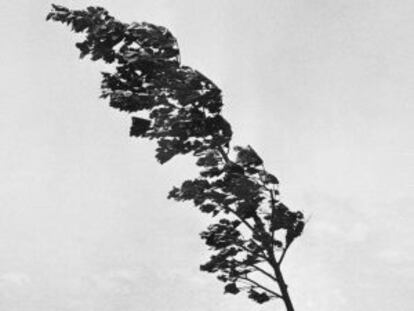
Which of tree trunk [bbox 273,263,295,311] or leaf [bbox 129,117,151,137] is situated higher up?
leaf [bbox 129,117,151,137]

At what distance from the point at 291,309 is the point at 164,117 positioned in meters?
5.35

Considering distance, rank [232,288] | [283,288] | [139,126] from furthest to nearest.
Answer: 1. [232,288]
2. [283,288]
3. [139,126]

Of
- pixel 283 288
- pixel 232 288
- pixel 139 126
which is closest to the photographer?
pixel 139 126

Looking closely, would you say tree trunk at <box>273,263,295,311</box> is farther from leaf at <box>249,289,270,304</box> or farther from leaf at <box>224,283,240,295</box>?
leaf at <box>224,283,240,295</box>

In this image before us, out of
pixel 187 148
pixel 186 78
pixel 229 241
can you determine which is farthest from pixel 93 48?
pixel 229 241

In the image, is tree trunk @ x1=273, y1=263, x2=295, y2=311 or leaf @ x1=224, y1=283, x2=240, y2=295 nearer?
tree trunk @ x1=273, y1=263, x2=295, y2=311

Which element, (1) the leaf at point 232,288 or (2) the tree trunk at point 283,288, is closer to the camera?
(2) the tree trunk at point 283,288

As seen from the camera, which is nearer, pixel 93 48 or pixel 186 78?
pixel 186 78

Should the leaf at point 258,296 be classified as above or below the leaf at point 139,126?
below

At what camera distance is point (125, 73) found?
10.8 meters

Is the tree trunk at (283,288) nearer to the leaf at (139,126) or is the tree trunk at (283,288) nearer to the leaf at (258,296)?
the leaf at (258,296)

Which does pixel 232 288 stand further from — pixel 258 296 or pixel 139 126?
pixel 139 126

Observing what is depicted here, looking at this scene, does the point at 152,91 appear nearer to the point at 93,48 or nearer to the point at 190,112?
the point at 190,112

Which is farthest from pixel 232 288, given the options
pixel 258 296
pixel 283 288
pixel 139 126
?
pixel 139 126
